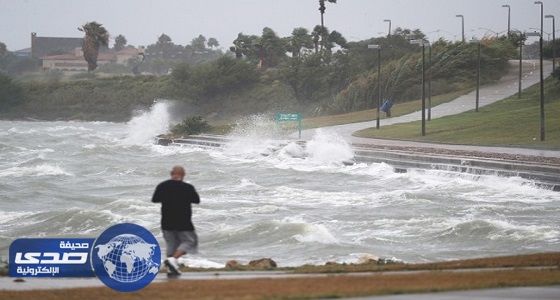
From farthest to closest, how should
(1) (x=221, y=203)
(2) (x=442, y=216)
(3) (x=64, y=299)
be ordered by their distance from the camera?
(1) (x=221, y=203) → (2) (x=442, y=216) → (3) (x=64, y=299)

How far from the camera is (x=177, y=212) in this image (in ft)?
40.3

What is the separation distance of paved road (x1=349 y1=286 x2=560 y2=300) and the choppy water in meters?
6.52

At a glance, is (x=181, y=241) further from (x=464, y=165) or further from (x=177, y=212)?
(x=464, y=165)

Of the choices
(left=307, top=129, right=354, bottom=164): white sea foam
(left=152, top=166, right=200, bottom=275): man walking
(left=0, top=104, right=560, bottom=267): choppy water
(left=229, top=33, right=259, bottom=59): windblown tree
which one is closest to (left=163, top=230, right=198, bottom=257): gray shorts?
(left=152, top=166, right=200, bottom=275): man walking

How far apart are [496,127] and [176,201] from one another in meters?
40.3

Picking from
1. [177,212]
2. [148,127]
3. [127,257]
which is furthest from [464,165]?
[148,127]

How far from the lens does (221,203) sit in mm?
29156

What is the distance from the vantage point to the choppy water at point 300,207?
2036 cm

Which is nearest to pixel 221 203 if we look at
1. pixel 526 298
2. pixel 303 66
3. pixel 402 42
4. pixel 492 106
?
pixel 526 298

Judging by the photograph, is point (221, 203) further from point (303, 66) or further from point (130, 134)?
point (303, 66)

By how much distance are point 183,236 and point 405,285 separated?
2.71 metres

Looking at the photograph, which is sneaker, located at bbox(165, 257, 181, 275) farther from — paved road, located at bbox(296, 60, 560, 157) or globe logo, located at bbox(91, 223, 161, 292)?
paved road, located at bbox(296, 60, 560, 157)

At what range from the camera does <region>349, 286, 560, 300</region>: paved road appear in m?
10.7

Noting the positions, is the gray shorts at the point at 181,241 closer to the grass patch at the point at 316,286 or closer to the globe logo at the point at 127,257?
the grass patch at the point at 316,286
